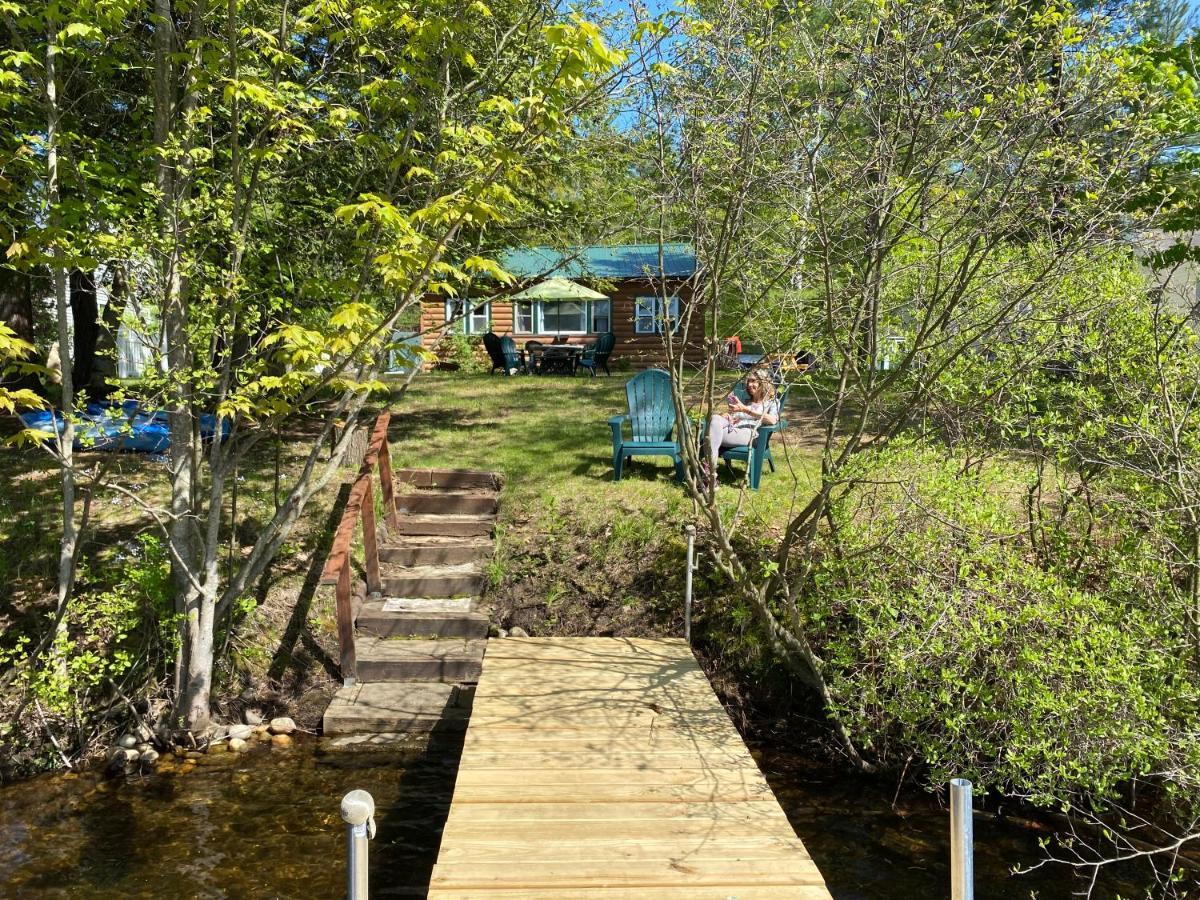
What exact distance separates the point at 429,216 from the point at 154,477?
209 inches

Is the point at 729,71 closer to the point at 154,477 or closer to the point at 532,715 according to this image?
the point at 532,715

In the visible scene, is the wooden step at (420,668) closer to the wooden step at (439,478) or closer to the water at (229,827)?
the water at (229,827)

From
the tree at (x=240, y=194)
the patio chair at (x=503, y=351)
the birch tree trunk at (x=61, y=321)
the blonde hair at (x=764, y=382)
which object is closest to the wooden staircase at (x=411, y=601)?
the tree at (x=240, y=194)

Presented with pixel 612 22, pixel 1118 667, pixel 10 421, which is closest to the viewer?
pixel 1118 667

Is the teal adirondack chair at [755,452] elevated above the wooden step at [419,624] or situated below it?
above

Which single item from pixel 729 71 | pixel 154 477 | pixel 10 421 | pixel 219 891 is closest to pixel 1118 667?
pixel 729 71

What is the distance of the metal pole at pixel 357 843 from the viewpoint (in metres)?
2.53

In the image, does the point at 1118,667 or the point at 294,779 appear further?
the point at 294,779

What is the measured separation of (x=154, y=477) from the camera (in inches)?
354

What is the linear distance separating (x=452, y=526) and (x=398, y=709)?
2349 millimetres

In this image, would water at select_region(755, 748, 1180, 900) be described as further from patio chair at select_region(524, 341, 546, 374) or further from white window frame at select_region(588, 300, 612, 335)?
white window frame at select_region(588, 300, 612, 335)

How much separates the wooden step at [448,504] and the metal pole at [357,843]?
6.44 m

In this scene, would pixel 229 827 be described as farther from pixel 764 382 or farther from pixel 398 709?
pixel 764 382

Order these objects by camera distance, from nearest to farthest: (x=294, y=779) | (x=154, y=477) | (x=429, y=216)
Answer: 1. (x=429, y=216)
2. (x=294, y=779)
3. (x=154, y=477)
